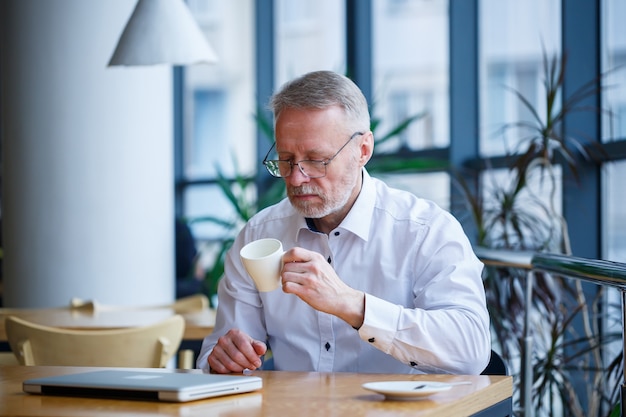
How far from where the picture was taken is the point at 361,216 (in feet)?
8.06

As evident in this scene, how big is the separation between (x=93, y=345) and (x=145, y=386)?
146 cm

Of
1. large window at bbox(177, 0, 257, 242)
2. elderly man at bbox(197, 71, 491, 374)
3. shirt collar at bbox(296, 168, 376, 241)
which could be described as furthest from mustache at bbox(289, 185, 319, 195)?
large window at bbox(177, 0, 257, 242)

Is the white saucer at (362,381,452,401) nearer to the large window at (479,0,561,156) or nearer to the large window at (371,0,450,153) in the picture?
the large window at (479,0,561,156)

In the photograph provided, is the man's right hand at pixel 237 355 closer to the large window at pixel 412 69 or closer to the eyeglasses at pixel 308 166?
the eyeglasses at pixel 308 166

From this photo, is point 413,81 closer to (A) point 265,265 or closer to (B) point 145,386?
(A) point 265,265

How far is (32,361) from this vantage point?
3078 mm

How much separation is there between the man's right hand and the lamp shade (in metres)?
1.88

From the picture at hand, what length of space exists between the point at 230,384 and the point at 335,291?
14.8 inches

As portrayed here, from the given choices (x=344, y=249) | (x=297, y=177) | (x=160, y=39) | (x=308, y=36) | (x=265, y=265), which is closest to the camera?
(x=265, y=265)

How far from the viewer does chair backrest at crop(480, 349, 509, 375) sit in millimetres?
2184

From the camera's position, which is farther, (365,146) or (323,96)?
(365,146)

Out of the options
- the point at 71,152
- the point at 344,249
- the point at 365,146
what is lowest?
the point at 344,249

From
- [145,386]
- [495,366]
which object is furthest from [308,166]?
[145,386]

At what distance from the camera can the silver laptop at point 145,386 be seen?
160 centimetres
